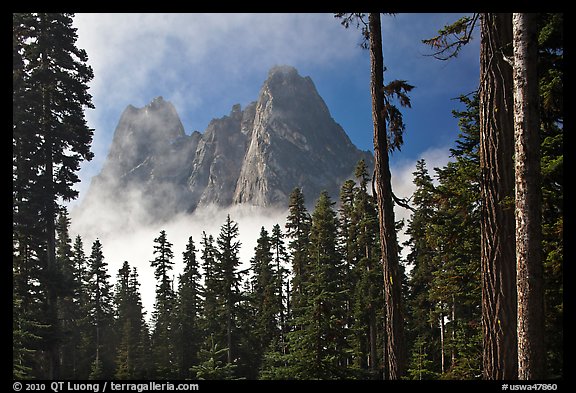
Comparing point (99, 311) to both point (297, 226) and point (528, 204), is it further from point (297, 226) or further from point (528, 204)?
point (528, 204)

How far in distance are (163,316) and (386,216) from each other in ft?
137

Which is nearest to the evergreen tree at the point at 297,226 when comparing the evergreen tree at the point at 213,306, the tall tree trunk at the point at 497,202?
the evergreen tree at the point at 213,306

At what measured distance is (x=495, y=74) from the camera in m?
6.43

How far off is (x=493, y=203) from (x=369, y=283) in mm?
28783

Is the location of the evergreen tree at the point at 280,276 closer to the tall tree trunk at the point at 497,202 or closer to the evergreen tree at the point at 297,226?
the evergreen tree at the point at 297,226

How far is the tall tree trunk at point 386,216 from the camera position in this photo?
378 inches

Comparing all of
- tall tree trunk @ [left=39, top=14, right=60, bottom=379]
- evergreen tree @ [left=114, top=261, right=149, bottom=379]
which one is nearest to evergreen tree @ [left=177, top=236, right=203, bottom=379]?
evergreen tree @ [left=114, top=261, right=149, bottom=379]

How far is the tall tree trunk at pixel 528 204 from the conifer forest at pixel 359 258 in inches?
0.8

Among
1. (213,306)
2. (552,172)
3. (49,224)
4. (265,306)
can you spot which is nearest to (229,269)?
(213,306)

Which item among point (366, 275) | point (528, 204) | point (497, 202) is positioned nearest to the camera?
point (528, 204)

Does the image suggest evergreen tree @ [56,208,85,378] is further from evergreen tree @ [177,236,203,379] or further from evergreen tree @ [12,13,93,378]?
evergreen tree @ [12,13,93,378]

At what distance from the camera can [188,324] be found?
137ft
